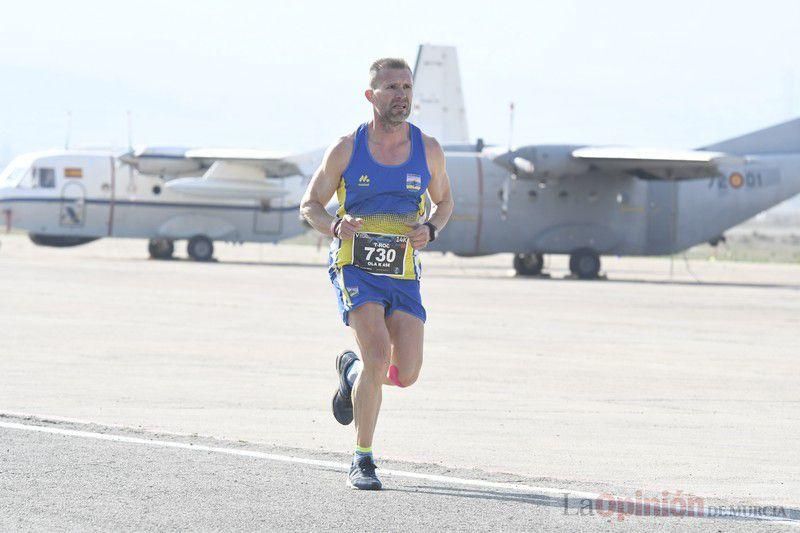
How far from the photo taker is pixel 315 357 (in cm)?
1507

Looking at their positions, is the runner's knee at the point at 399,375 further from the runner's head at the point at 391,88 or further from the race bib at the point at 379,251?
the runner's head at the point at 391,88

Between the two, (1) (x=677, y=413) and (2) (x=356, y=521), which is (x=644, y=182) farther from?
(2) (x=356, y=521)

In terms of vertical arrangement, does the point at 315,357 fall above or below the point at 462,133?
below

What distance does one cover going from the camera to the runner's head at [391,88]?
7477 millimetres

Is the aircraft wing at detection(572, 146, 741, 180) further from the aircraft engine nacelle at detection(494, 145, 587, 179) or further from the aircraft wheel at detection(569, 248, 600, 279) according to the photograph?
the aircraft wheel at detection(569, 248, 600, 279)

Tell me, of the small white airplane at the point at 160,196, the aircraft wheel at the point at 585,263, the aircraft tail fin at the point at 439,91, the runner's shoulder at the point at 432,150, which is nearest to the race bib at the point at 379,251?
the runner's shoulder at the point at 432,150

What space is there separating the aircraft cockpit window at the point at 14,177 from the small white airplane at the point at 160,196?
3cm

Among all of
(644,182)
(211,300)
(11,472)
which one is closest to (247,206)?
(644,182)

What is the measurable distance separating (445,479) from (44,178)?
33.9 m

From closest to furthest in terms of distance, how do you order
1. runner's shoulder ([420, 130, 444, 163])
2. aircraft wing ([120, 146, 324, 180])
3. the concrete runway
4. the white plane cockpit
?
1. runner's shoulder ([420, 130, 444, 163])
2. the concrete runway
3. the white plane cockpit
4. aircraft wing ([120, 146, 324, 180])

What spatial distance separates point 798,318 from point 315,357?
1056 centimetres

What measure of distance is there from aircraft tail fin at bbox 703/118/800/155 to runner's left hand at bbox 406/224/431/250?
101ft

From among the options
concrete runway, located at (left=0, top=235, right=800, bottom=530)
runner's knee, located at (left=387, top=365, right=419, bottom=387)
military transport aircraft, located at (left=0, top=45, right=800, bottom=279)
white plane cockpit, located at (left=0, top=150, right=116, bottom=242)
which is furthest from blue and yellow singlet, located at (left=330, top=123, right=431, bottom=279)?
white plane cockpit, located at (left=0, top=150, right=116, bottom=242)

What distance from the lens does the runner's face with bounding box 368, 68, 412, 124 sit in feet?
24.5
